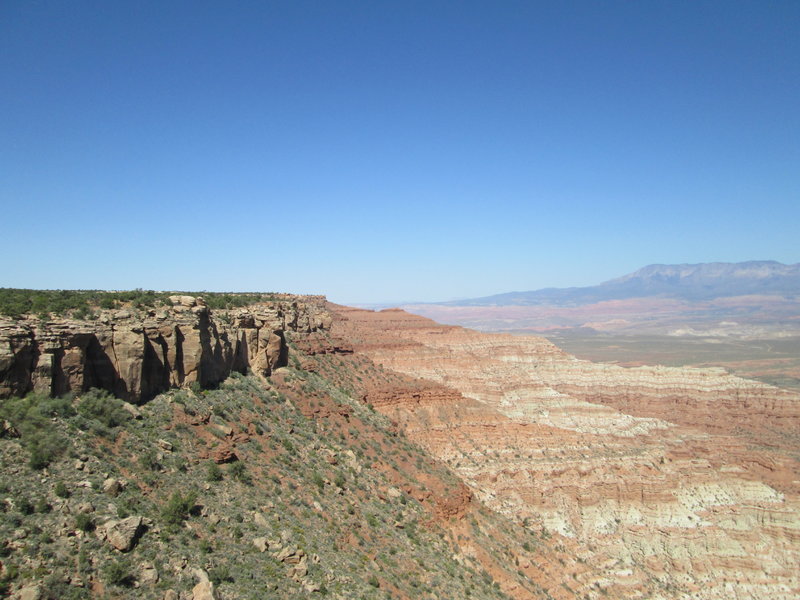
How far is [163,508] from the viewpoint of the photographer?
1585 cm

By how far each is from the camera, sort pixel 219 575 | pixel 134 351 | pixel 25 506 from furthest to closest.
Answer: pixel 134 351 < pixel 219 575 < pixel 25 506

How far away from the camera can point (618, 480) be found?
1663 inches

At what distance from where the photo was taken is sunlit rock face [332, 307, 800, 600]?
3825 cm

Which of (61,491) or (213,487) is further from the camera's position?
(213,487)

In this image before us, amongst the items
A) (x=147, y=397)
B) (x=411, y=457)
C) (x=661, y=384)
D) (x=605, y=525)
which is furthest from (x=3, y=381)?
(x=661, y=384)

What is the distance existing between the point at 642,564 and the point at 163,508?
3559 centimetres

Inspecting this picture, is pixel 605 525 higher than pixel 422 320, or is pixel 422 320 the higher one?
pixel 422 320

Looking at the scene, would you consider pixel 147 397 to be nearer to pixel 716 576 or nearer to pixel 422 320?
pixel 716 576

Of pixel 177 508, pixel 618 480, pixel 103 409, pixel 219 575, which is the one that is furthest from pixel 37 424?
pixel 618 480

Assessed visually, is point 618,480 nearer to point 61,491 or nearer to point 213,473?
point 213,473

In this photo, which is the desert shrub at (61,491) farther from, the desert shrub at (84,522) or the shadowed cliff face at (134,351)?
the shadowed cliff face at (134,351)

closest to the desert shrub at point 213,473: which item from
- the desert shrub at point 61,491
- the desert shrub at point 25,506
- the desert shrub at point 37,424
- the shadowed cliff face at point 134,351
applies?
the shadowed cliff face at point 134,351

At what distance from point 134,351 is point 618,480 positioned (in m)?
37.4

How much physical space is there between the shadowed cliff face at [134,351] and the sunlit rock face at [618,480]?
1408 centimetres
